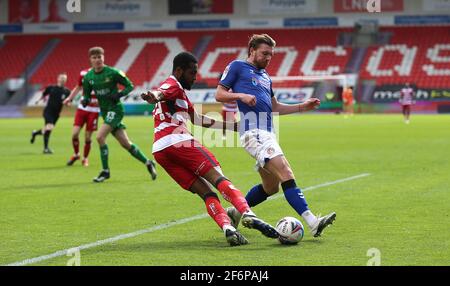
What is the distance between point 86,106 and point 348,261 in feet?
39.0

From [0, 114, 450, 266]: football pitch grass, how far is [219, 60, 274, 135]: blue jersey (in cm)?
122

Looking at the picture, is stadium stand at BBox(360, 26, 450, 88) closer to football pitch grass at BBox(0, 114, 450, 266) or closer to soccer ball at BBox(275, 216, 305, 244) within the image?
football pitch grass at BBox(0, 114, 450, 266)

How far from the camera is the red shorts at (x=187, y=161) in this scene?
30.5ft

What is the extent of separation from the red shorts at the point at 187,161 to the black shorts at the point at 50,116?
53.2 ft

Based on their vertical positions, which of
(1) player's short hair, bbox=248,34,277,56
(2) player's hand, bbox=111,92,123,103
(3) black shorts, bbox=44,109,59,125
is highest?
(1) player's short hair, bbox=248,34,277,56

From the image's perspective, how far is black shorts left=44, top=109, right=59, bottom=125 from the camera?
25156 mm

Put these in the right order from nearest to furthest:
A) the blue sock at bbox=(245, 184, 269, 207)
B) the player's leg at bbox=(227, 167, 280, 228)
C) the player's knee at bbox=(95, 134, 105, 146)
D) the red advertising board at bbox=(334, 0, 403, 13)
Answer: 1. the player's leg at bbox=(227, 167, 280, 228)
2. the blue sock at bbox=(245, 184, 269, 207)
3. the player's knee at bbox=(95, 134, 105, 146)
4. the red advertising board at bbox=(334, 0, 403, 13)

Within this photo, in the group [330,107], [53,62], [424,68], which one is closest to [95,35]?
[53,62]

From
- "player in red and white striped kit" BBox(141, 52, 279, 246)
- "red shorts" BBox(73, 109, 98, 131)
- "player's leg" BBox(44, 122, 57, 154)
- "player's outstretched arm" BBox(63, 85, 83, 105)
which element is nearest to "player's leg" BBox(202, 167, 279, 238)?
"player in red and white striped kit" BBox(141, 52, 279, 246)

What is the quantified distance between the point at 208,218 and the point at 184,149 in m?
2.00

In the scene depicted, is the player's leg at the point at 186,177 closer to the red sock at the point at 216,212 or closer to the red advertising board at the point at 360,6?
the red sock at the point at 216,212

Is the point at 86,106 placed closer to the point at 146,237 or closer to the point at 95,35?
the point at 146,237

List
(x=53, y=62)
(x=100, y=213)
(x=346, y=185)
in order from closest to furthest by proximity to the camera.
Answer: (x=100, y=213) → (x=346, y=185) → (x=53, y=62)

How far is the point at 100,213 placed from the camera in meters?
11.6
